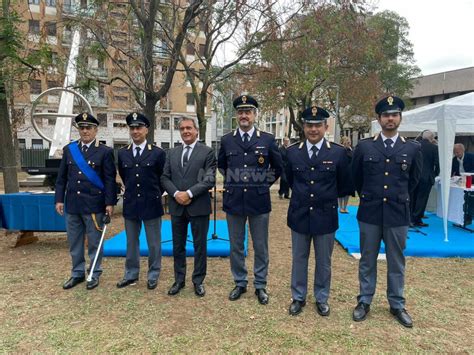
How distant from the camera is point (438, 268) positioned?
4.73 meters

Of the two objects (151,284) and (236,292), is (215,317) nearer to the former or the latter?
(236,292)

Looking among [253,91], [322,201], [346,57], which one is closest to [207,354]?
[322,201]

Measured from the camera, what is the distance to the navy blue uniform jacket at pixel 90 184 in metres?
3.94

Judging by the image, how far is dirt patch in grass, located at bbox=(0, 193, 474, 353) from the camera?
2.83 metres

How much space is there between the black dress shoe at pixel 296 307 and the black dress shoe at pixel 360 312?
476 millimetres

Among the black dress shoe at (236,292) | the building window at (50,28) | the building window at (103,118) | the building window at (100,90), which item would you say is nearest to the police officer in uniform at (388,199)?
the black dress shoe at (236,292)

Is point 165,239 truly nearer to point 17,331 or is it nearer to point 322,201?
point 17,331

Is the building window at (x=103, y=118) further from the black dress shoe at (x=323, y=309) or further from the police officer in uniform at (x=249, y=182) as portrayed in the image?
the black dress shoe at (x=323, y=309)

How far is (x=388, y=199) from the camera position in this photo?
3.19 metres

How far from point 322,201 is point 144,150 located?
2002 mm

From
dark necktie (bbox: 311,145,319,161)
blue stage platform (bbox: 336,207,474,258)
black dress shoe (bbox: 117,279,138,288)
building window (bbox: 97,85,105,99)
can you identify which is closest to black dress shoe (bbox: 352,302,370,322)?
dark necktie (bbox: 311,145,319,161)

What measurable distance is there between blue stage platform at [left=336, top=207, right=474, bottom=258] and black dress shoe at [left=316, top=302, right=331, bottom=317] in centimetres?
210

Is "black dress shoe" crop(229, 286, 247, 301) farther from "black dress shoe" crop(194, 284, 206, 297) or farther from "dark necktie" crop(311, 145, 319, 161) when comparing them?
"dark necktie" crop(311, 145, 319, 161)

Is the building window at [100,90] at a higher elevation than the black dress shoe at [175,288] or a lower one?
higher
